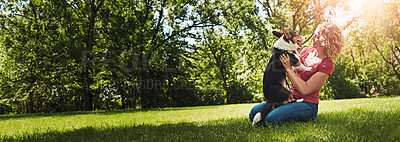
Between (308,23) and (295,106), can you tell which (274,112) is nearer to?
(295,106)

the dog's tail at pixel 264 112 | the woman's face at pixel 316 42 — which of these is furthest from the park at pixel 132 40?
the woman's face at pixel 316 42

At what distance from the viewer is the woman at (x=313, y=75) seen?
3623mm

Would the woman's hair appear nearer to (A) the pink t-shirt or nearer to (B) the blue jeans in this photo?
(A) the pink t-shirt

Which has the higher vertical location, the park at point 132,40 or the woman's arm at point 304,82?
the park at point 132,40

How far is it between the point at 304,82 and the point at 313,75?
17 cm

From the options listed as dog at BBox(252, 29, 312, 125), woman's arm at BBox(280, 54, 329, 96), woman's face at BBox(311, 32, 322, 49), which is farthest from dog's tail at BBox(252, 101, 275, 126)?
woman's face at BBox(311, 32, 322, 49)

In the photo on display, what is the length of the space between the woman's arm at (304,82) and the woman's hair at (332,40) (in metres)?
0.35

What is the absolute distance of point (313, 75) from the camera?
3662mm

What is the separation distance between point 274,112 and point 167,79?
22.4 m

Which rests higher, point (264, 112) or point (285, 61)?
point (285, 61)

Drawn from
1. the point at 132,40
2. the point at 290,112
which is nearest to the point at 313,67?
the point at 290,112

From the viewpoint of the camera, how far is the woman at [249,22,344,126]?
362 cm

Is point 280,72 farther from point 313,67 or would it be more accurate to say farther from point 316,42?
point 316,42

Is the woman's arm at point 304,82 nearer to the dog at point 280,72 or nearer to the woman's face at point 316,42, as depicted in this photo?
the dog at point 280,72
